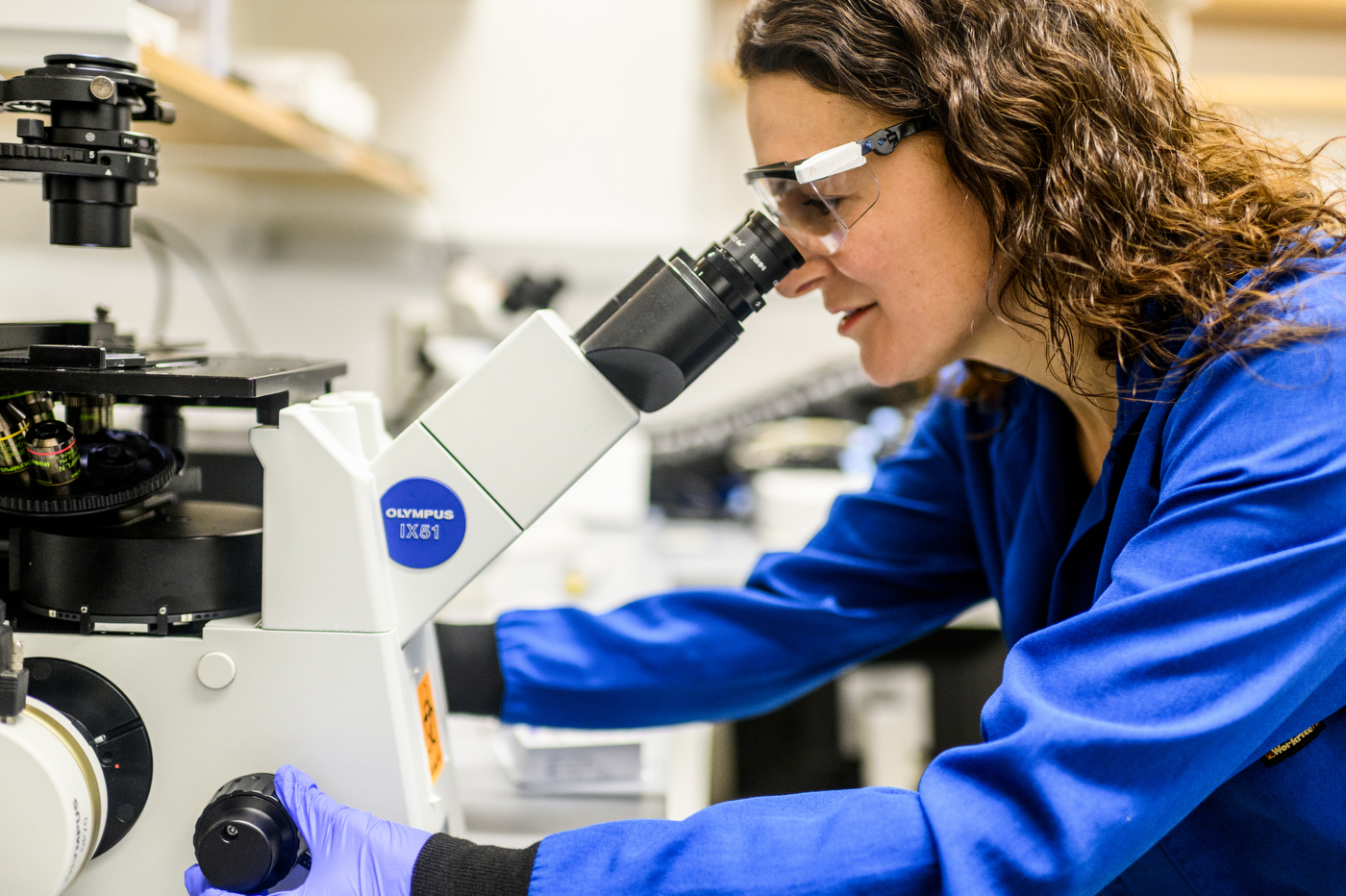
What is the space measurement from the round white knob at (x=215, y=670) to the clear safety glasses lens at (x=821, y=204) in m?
0.53

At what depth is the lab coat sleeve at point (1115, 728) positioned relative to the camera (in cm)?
55

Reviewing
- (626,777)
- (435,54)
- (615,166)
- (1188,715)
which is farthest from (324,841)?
(435,54)

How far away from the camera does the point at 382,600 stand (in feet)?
2.21

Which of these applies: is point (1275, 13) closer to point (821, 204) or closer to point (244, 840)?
point (821, 204)

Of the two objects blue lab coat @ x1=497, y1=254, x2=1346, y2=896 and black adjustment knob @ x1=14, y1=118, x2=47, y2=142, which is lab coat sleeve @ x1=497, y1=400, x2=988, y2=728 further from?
black adjustment knob @ x1=14, y1=118, x2=47, y2=142

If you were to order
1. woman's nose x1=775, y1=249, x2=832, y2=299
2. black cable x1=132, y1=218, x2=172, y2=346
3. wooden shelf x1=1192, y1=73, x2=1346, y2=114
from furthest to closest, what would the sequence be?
1. wooden shelf x1=1192, y1=73, x2=1346, y2=114
2. black cable x1=132, y1=218, x2=172, y2=346
3. woman's nose x1=775, y1=249, x2=832, y2=299

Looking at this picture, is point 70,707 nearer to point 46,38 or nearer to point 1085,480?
point 46,38

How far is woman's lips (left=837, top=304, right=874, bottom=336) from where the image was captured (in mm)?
938

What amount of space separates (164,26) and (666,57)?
1.60 m

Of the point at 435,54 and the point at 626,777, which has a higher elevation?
the point at 435,54

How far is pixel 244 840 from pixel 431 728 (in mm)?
176

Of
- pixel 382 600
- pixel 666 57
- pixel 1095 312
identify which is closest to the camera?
pixel 382 600

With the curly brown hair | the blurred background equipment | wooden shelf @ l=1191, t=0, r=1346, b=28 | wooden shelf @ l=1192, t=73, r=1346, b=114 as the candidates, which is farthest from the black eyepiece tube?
wooden shelf @ l=1191, t=0, r=1346, b=28

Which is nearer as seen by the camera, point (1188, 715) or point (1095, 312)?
point (1188, 715)
